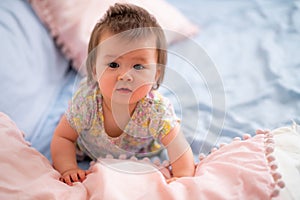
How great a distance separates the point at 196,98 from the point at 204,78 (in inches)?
3.3

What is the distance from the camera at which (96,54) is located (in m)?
0.77

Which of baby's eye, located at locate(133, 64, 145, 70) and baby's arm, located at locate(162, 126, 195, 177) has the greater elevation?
baby's eye, located at locate(133, 64, 145, 70)

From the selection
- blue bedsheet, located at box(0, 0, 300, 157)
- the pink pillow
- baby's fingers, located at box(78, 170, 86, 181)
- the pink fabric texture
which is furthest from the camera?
the pink pillow

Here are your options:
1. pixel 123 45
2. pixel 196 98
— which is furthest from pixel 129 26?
pixel 196 98

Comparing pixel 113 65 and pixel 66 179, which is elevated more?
pixel 113 65

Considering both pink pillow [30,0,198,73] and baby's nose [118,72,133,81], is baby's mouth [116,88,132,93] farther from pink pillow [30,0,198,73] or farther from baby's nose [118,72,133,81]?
pink pillow [30,0,198,73]

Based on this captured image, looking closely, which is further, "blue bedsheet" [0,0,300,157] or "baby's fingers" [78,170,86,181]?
"blue bedsheet" [0,0,300,157]

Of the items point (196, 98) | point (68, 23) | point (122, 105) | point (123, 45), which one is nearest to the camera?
point (123, 45)

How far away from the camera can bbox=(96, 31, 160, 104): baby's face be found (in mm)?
717

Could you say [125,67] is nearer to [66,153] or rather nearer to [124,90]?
[124,90]

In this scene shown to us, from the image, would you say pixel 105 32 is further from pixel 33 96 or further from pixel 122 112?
pixel 33 96

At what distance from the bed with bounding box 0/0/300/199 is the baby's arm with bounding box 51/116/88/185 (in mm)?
32

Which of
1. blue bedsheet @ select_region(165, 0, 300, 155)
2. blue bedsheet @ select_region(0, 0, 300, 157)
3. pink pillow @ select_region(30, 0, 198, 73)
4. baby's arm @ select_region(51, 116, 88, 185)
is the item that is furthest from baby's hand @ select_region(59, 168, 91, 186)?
pink pillow @ select_region(30, 0, 198, 73)

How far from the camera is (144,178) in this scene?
0.73m
